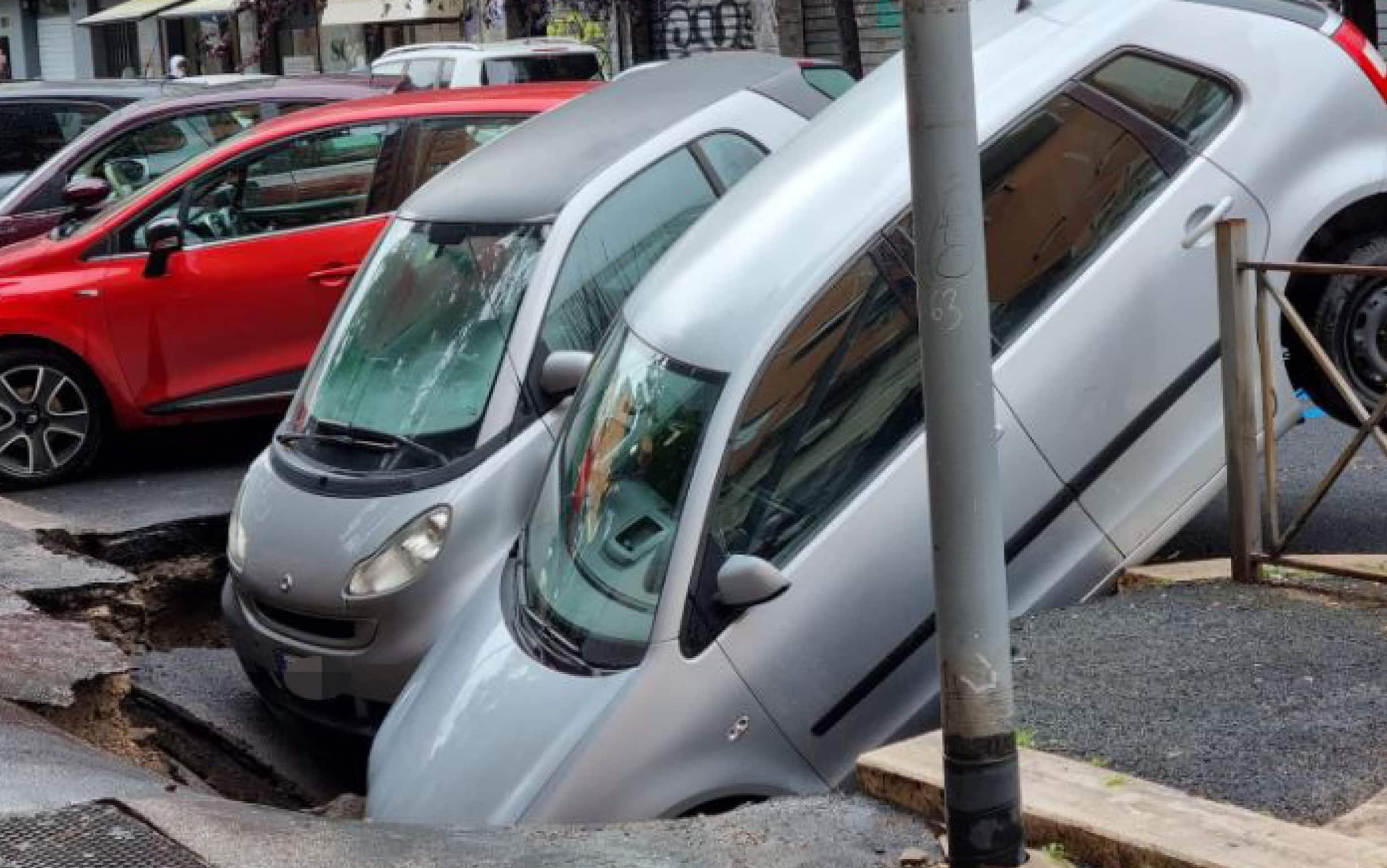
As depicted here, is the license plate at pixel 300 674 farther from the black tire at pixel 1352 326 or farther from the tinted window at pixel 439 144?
the tinted window at pixel 439 144

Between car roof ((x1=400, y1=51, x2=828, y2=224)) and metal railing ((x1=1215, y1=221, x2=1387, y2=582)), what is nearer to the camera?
metal railing ((x1=1215, y1=221, x2=1387, y2=582))

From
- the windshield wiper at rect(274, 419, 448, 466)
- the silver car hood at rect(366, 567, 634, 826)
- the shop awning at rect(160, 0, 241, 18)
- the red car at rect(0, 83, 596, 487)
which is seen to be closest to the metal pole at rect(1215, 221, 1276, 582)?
Result: the silver car hood at rect(366, 567, 634, 826)

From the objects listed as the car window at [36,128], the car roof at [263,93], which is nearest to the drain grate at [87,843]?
the car roof at [263,93]

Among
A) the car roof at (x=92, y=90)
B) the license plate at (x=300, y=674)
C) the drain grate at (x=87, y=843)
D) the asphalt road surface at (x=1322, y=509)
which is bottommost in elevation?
the license plate at (x=300, y=674)

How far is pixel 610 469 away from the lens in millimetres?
5805

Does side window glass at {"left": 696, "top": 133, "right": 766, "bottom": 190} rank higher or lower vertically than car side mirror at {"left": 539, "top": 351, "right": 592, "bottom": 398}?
higher

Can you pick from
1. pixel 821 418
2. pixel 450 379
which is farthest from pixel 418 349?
pixel 821 418

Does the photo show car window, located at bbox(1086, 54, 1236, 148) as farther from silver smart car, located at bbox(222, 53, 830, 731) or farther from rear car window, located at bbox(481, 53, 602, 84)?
rear car window, located at bbox(481, 53, 602, 84)

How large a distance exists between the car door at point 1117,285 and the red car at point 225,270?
4.69 meters

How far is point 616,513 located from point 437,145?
556 cm

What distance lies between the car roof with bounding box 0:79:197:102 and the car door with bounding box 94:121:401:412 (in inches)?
141

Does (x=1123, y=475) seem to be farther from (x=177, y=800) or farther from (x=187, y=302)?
(x=187, y=302)

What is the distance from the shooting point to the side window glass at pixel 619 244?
7.76 m

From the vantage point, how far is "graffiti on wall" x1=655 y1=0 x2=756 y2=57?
2694cm
